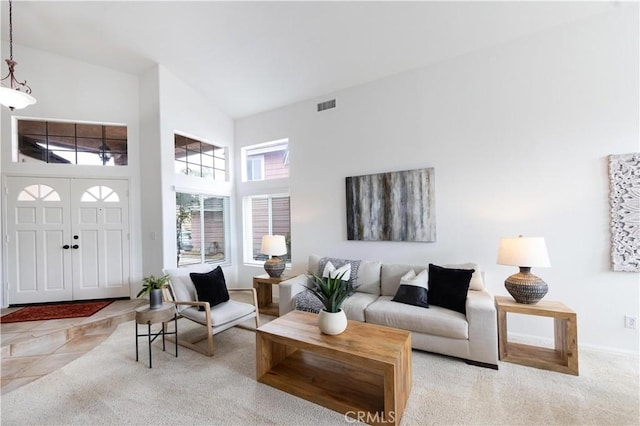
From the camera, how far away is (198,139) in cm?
496

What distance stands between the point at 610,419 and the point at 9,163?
24.0 feet

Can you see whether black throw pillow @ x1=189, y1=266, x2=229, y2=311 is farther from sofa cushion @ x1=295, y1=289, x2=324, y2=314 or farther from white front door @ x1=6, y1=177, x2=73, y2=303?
white front door @ x1=6, y1=177, x2=73, y2=303

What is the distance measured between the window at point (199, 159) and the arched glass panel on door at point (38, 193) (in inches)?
72.1

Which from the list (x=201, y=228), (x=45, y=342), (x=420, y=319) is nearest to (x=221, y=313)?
(x=45, y=342)

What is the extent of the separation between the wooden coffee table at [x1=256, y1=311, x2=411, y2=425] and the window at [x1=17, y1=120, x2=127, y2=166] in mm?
4258

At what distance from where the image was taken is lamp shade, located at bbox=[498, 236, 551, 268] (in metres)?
2.56

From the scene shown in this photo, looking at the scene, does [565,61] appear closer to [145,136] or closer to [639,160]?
[639,160]

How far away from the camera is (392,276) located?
3.50 metres

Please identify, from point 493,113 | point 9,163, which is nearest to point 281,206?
point 493,113

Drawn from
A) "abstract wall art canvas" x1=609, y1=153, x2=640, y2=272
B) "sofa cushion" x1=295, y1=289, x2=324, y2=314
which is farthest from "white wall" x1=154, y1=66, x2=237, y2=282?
"abstract wall art canvas" x1=609, y1=153, x2=640, y2=272

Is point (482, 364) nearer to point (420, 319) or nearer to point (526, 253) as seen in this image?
point (420, 319)

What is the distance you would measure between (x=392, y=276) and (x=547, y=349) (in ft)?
5.53

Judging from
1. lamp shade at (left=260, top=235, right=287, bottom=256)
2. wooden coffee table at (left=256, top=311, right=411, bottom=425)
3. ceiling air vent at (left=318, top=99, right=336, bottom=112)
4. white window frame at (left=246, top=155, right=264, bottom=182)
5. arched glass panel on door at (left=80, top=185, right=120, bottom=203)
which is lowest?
wooden coffee table at (left=256, top=311, right=411, bottom=425)

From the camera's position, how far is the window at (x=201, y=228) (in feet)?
15.4
